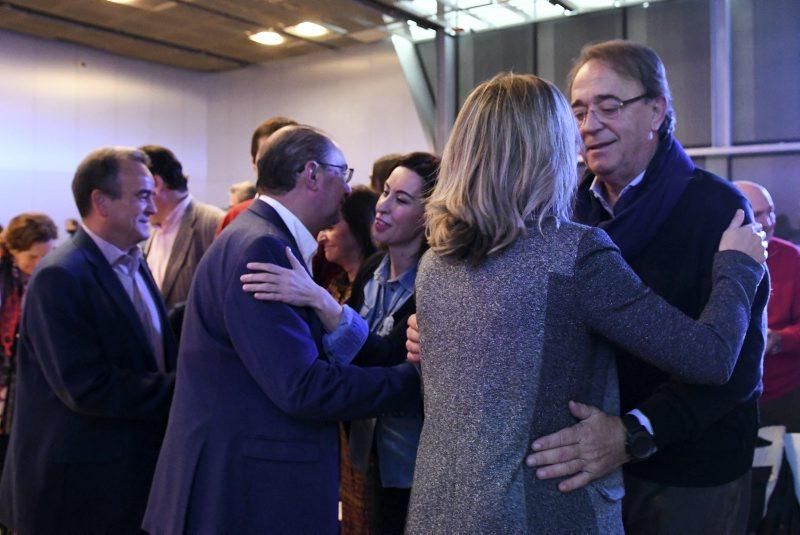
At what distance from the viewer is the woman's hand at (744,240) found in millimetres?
1479

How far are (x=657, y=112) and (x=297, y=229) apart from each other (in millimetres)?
971

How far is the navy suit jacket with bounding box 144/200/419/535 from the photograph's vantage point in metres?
1.77

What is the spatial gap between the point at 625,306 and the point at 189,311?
3.80 feet

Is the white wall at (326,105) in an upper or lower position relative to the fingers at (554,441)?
upper

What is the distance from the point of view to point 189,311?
6.40 ft

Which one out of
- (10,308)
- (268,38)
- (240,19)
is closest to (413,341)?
(10,308)

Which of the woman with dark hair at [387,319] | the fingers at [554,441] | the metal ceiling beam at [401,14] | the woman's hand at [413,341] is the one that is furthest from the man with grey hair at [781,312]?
the metal ceiling beam at [401,14]

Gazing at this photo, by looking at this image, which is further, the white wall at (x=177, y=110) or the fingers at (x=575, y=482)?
the white wall at (x=177, y=110)

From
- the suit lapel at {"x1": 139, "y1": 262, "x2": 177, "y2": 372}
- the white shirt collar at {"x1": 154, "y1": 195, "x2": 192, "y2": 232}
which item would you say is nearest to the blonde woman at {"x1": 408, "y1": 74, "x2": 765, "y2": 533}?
the suit lapel at {"x1": 139, "y1": 262, "x2": 177, "y2": 372}

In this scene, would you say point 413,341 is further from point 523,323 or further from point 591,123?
point 591,123

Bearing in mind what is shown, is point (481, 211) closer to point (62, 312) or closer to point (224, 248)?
point (224, 248)

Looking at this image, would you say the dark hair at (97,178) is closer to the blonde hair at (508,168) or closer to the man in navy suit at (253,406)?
the man in navy suit at (253,406)

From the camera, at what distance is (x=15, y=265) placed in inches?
175

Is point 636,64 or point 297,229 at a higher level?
point 636,64
